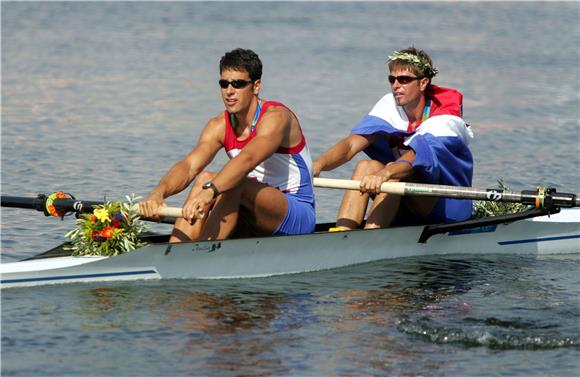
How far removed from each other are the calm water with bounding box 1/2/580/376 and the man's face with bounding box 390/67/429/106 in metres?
1.60

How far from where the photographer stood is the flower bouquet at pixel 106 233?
9.88 metres

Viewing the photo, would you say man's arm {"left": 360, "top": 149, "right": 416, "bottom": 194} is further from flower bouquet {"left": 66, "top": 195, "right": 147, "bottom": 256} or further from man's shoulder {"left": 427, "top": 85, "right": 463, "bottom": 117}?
flower bouquet {"left": 66, "top": 195, "right": 147, "bottom": 256}

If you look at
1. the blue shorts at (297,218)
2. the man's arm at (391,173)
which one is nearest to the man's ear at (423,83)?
the man's arm at (391,173)

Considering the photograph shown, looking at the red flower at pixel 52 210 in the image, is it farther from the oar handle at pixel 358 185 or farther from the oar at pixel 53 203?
the oar handle at pixel 358 185

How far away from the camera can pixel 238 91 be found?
994 cm

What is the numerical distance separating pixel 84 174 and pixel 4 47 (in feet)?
45.7

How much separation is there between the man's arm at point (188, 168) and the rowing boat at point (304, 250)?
42cm

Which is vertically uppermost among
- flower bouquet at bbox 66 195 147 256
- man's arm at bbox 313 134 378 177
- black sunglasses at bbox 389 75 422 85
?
black sunglasses at bbox 389 75 422 85

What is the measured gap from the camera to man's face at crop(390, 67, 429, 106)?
11289 millimetres

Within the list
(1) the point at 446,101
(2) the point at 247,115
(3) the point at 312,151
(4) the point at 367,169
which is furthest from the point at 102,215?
(3) the point at 312,151

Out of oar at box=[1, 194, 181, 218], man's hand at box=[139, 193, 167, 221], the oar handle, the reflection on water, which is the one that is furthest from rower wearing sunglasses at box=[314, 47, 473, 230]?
oar at box=[1, 194, 181, 218]

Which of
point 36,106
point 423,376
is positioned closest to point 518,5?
point 36,106

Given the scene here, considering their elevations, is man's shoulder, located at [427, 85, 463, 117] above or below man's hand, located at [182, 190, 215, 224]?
above

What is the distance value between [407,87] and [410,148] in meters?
0.62
